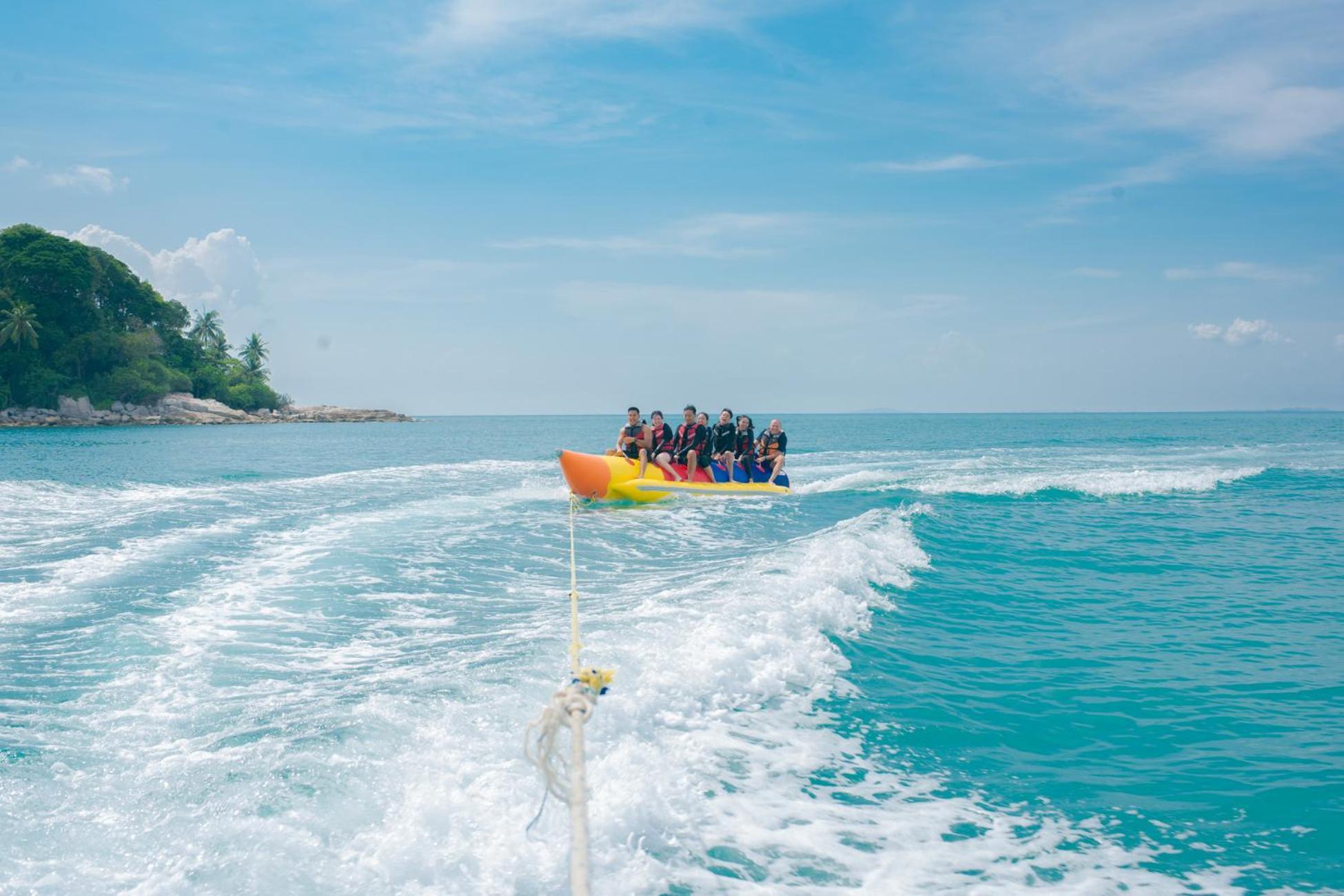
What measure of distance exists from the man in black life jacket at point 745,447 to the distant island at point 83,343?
4274 cm

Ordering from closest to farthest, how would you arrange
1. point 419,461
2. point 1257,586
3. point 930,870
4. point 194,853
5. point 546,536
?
point 194,853 → point 930,870 → point 1257,586 → point 546,536 → point 419,461

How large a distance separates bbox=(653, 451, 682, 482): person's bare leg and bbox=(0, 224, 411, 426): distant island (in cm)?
4212

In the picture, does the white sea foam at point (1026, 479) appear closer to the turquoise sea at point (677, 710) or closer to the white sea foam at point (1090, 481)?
the white sea foam at point (1090, 481)

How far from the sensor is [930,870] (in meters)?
2.78

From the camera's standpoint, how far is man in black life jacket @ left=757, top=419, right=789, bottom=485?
1379 centimetres

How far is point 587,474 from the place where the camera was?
12.4 meters

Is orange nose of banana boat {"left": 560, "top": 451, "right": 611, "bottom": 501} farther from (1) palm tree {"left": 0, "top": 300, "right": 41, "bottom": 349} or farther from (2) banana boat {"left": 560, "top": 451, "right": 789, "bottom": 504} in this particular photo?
(1) palm tree {"left": 0, "top": 300, "right": 41, "bottom": 349}

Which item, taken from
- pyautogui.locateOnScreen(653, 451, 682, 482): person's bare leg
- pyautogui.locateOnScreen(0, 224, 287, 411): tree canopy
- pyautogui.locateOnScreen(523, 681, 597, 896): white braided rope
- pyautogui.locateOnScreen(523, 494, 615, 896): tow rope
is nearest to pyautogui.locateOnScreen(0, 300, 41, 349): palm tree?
pyautogui.locateOnScreen(0, 224, 287, 411): tree canopy

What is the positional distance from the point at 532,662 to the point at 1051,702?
2770mm

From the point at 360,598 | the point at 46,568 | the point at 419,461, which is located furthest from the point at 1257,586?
the point at 419,461

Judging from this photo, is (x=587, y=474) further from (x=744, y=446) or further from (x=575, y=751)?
(x=575, y=751)

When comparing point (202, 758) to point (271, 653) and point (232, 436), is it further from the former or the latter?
point (232, 436)

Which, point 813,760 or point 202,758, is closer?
point 202,758

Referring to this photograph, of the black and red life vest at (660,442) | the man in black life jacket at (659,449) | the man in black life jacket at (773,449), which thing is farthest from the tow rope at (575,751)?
the man in black life jacket at (773,449)
